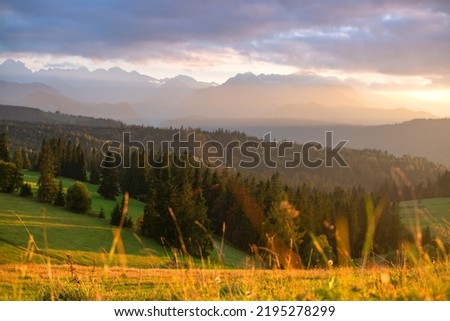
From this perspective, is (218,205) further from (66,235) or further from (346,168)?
(346,168)

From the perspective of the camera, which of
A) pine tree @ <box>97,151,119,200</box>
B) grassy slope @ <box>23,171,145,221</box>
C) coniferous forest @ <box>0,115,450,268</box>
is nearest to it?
coniferous forest @ <box>0,115,450,268</box>

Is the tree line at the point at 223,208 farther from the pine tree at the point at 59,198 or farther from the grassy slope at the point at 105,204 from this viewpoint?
the grassy slope at the point at 105,204

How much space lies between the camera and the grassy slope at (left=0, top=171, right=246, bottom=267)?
114 feet

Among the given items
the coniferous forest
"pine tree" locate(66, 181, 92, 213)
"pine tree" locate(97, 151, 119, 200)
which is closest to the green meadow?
the coniferous forest

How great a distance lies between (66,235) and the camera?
1695 inches

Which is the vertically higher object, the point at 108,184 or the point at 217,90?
the point at 217,90

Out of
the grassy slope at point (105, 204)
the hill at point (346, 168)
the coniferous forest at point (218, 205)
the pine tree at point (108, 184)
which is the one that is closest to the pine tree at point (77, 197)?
the coniferous forest at point (218, 205)

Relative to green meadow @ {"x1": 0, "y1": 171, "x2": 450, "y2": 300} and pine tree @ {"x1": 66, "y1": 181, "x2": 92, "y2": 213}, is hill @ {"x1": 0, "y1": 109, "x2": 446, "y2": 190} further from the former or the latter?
green meadow @ {"x1": 0, "y1": 171, "x2": 450, "y2": 300}

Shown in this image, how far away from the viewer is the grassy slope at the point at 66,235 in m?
34.8

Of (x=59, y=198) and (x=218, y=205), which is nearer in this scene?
(x=59, y=198)

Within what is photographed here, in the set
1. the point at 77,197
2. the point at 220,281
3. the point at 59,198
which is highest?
the point at 220,281

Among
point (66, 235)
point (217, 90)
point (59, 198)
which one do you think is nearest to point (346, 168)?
point (59, 198)

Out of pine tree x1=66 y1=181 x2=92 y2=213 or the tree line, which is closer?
the tree line

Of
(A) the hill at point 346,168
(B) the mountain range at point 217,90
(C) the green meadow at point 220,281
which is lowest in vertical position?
(A) the hill at point 346,168
